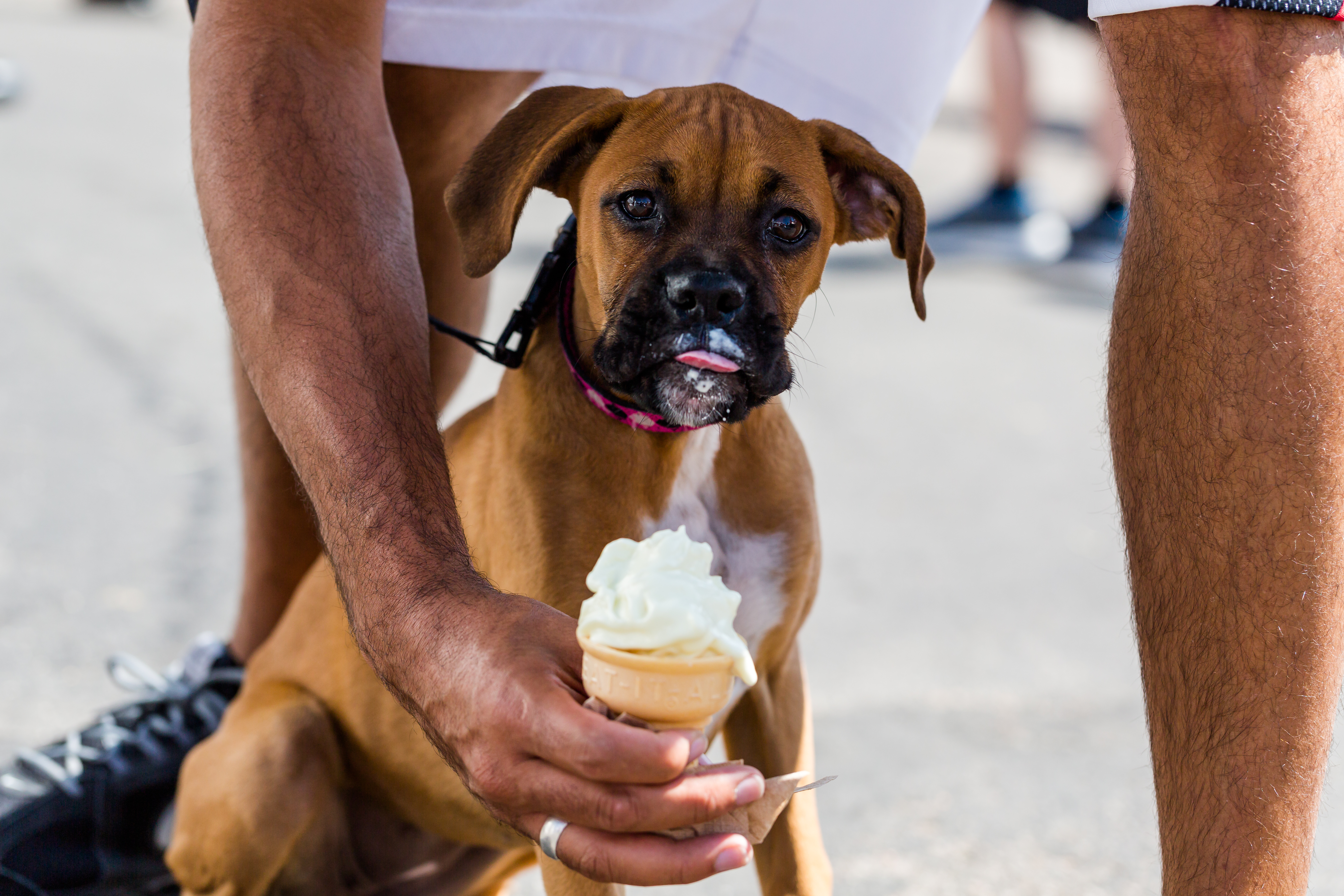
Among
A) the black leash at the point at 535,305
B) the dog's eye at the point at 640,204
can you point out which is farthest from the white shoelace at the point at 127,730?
the dog's eye at the point at 640,204

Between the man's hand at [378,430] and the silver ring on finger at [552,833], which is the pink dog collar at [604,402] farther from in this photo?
the silver ring on finger at [552,833]

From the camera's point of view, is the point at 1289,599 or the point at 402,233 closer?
the point at 1289,599

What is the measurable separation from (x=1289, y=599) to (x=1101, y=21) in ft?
2.89

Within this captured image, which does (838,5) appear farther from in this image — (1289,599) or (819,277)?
(1289,599)

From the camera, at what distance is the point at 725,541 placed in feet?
6.99

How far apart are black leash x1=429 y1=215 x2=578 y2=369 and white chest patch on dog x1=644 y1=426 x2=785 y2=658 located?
31 centimetres

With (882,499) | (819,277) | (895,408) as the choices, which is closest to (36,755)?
(819,277)

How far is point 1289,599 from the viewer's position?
184 cm

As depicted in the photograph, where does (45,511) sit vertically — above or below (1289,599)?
below

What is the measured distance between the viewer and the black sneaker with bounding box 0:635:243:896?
2.50 metres

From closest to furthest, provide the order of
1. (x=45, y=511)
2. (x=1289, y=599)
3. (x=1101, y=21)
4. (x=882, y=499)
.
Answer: (x=1289, y=599) → (x=1101, y=21) → (x=45, y=511) → (x=882, y=499)

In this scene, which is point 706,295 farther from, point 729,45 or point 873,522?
point 873,522

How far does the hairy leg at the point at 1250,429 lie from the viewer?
5.98ft

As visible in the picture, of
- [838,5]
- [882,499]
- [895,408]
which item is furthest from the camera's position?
[895,408]
